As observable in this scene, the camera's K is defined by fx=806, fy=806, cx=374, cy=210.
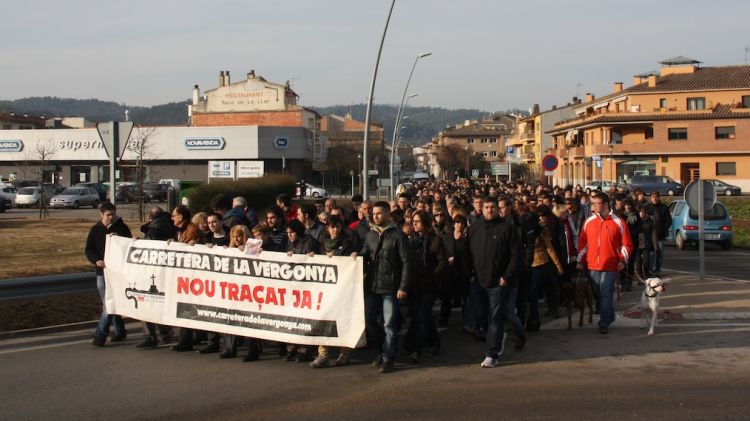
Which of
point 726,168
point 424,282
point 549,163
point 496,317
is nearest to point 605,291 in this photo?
point 496,317

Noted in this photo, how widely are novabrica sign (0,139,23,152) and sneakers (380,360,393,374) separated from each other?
74.1 m

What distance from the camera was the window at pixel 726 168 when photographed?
6862cm

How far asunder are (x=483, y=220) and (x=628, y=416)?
3.05 m

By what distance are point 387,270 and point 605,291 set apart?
3566mm

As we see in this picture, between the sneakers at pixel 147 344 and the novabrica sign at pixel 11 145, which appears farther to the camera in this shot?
the novabrica sign at pixel 11 145

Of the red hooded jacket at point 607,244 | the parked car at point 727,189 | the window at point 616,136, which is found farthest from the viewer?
the window at point 616,136

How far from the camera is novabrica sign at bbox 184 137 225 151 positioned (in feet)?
232

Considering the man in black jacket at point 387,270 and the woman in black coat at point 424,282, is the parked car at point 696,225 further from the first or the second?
the man in black jacket at point 387,270

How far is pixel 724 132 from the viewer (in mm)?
68688

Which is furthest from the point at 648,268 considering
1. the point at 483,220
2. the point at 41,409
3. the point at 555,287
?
the point at 41,409

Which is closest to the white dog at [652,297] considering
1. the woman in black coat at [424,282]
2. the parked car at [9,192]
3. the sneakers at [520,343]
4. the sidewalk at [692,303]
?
the sidewalk at [692,303]

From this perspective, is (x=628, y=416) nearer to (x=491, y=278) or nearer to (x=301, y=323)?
(x=491, y=278)

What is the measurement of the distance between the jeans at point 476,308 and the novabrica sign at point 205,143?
2433 inches

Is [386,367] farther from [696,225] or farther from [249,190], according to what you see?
[249,190]
